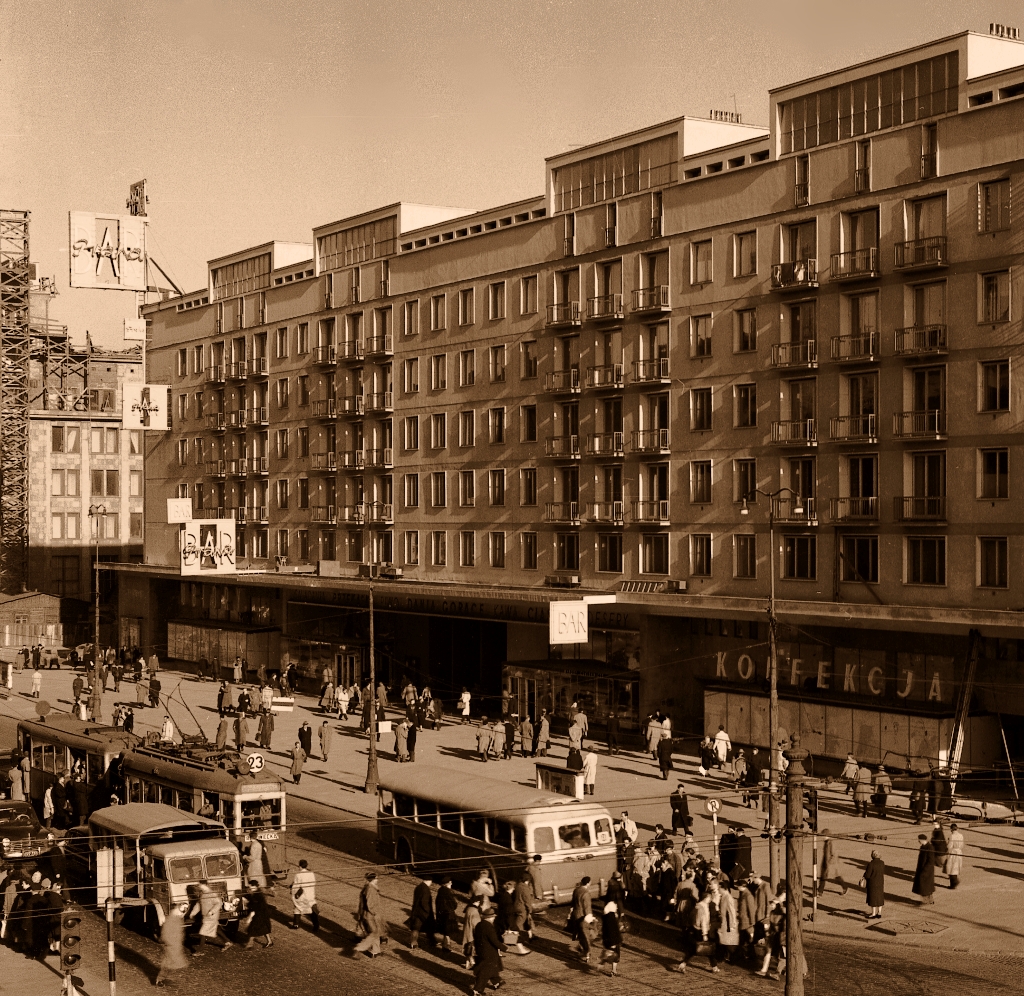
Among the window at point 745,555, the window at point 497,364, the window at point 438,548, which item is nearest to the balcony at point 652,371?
the window at point 745,555

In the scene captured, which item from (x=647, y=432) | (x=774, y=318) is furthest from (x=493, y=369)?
(x=774, y=318)

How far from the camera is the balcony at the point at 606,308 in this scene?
5756cm

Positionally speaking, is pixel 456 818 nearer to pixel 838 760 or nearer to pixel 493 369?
pixel 838 760

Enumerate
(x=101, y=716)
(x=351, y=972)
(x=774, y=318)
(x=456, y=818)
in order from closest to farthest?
(x=351, y=972)
(x=456, y=818)
(x=774, y=318)
(x=101, y=716)

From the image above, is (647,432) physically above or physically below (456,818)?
above

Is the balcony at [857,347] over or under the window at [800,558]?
over

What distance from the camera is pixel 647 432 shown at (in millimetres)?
56531

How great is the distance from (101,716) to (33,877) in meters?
31.7

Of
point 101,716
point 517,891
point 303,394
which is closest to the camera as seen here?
point 517,891

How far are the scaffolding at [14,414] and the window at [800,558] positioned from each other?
233 feet

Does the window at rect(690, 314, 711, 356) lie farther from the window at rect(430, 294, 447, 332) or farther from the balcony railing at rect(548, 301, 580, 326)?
the window at rect(430, 294, 447, 332)

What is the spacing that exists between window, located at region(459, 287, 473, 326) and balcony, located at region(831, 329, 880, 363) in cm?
2096

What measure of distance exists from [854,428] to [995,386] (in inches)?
206

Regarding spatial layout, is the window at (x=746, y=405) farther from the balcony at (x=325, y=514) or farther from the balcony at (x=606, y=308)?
the balcony at (x=325, y=514)
